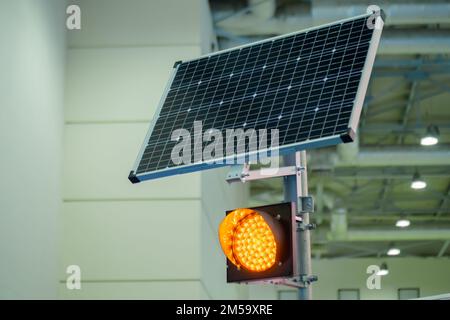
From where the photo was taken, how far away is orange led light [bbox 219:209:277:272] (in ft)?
13.6

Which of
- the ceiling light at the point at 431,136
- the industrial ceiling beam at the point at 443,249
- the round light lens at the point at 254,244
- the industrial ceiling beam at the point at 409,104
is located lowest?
the round light lens at the point at 254,244

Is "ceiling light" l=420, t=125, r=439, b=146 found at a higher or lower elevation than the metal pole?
higher

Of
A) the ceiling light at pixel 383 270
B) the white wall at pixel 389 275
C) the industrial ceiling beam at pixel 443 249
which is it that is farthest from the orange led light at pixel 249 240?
the white wall at pixel 389 275

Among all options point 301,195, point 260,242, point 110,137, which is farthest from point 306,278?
point 110,137

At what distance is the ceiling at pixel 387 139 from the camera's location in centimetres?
1133

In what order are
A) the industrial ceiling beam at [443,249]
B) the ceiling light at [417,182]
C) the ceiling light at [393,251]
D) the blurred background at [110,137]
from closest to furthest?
the blurred background at [110,137]
the ceiling light at [417,182]
the industrial ceiling beam at [443,249]
the ceiling light at [393,251]

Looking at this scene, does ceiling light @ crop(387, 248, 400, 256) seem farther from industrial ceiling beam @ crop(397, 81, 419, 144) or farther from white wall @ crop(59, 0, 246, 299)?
white wall @ crop(59, 0, 246, 299)

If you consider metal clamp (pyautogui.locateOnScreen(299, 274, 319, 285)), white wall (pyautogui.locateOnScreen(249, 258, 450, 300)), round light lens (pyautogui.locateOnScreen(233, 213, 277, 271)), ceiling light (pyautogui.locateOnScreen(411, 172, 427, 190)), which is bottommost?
metal clamp (pyautogui.locateOnScreen(299, 274, 319, 285))

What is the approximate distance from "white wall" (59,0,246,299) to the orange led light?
487cm

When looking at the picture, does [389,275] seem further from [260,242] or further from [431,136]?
[260,242]

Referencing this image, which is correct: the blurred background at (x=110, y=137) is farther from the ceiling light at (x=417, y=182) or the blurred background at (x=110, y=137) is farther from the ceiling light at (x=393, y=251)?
the ceiling light at (x=393, y=251)

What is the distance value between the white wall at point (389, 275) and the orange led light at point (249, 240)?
2388 cm

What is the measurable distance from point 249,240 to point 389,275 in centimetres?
2470

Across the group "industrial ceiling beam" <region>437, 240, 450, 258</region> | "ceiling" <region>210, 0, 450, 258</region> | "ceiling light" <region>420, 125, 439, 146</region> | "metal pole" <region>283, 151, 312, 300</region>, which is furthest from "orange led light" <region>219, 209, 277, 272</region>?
"industrial ceiling beam" <region>437, 240, 450, 258</region>
